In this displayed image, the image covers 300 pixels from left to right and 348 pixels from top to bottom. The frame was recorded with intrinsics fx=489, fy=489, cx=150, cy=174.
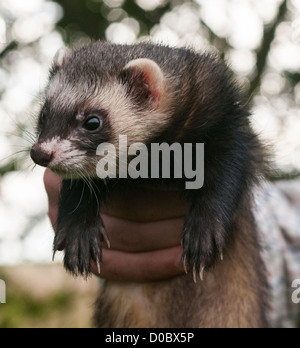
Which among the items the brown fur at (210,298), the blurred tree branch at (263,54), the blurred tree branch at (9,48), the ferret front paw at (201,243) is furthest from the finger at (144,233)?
the blurred tree branch at (263,54)

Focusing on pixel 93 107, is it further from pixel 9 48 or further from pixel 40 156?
pixel 9 48

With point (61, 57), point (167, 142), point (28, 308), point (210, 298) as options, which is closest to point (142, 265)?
point (210, 298)

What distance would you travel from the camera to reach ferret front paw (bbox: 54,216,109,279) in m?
1.81

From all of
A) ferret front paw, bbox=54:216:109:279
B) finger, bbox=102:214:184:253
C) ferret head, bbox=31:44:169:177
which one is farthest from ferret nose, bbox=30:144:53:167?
finger, bbox=102:214:184:253

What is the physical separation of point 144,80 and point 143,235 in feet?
2.26

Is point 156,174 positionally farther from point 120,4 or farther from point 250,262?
point 120,4

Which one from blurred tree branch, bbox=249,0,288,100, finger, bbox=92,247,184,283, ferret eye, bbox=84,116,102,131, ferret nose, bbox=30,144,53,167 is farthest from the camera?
blurred tree branch, bbox=249,0,288,100

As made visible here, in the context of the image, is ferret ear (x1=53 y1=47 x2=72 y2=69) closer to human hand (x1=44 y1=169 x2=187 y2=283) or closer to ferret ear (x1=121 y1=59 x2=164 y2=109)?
ferret ear (x1=121 y1=59 x2=164 y2=109)

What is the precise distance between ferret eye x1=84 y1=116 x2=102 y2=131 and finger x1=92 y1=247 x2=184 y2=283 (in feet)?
2.13

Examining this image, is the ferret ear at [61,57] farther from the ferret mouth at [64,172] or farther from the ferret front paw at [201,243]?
the ferret front paw at [201,243]

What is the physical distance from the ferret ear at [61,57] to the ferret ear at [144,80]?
27 centimetres

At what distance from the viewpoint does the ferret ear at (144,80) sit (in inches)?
68.0

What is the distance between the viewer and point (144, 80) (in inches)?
70.1
